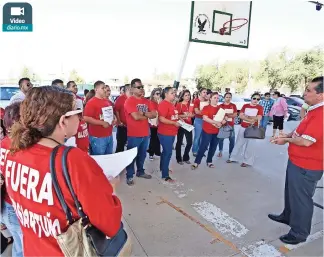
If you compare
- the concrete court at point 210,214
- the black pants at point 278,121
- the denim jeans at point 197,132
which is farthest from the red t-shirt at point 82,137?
the black pants at point 278,121

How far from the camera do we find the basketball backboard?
7.70 meters

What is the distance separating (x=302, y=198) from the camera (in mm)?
2529

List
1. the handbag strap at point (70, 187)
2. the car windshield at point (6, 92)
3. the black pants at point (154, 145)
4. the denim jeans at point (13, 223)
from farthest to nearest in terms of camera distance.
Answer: the car windshield at point (6, 92) < the black pants at point (154, 145) < the denim jeans at point (13, 223) < the handbag strap at point (70, 187)

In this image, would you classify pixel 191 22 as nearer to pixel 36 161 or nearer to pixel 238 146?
pixel 238 146

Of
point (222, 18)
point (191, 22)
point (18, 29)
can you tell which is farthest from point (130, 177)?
point (222, 18)

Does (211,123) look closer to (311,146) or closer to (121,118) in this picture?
(121,118)

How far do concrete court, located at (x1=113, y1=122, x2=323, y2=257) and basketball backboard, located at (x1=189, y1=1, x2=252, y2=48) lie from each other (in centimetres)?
475

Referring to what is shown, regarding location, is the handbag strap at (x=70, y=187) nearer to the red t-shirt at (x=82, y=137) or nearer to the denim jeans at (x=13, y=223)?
the denim jeans at (x=13, y=223)

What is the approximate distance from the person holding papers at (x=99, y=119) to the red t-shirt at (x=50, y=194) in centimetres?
255

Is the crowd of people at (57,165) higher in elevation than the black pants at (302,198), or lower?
higher

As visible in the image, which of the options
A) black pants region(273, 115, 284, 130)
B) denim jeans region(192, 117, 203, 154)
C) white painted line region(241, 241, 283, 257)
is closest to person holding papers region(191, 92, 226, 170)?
denim jeans region(192, 117, 203, 154)

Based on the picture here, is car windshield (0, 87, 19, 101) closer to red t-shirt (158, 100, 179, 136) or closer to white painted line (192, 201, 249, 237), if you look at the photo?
red t-shirt (158, 100, 179, 136)

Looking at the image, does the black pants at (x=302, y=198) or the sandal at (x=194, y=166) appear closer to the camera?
the black pants at (x=302, y=198)

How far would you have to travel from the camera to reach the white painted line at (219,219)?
2814 mm
